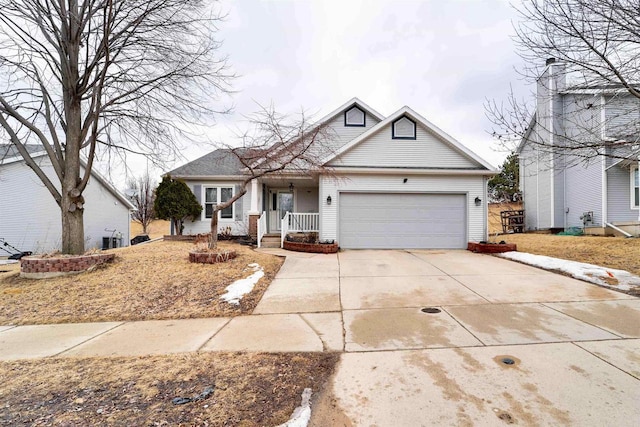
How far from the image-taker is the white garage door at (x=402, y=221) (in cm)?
Result: 1159

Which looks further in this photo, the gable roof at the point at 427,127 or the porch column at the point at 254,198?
the porch column at the point at 254,198

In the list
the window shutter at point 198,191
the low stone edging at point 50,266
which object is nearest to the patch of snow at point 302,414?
the low stone edging at point 50,266

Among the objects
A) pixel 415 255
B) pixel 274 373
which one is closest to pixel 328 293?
pixel 274 373

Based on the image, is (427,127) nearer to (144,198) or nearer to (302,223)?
(302,223)

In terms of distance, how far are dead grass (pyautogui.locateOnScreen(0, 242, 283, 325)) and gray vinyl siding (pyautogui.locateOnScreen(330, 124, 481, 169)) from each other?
600cm

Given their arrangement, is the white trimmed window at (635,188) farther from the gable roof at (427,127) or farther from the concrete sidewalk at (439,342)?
the concrete sidewalk at (439,342)

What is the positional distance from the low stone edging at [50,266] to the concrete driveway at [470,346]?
480cm

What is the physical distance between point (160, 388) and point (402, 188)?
410 inches

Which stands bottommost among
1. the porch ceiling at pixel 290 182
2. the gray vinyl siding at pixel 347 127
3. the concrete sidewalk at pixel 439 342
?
the concrete sidewalk at pixel 439 342

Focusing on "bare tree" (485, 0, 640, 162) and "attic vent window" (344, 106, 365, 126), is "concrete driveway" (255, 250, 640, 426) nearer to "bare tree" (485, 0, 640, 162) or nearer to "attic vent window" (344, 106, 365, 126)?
"bare tree" (485, 0, 640, 162)

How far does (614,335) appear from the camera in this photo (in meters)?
3.77

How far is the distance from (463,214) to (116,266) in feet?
38.1

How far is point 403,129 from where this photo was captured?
11898 millimetres

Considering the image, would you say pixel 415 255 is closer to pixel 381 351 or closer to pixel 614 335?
pixel 614 335
